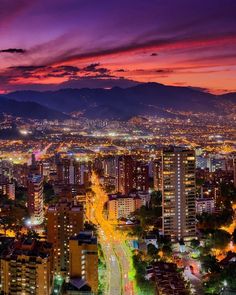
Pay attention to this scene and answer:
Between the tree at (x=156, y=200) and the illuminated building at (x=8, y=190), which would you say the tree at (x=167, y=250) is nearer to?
the tree at (x=156, y=200)

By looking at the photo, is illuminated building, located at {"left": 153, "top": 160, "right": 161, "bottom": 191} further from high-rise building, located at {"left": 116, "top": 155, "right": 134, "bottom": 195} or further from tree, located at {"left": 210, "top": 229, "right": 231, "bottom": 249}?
tree, located at {"left": 210, "top": 229, "right": 231, "bottom": 249}

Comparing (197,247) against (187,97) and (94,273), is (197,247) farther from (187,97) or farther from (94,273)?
(187,97)

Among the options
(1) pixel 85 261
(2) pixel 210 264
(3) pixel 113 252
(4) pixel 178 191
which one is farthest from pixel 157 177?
(1) pixel 85 261

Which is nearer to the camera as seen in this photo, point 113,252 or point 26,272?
point 26,272

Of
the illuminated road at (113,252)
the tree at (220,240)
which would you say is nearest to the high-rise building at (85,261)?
the illuminated road at (113,252)

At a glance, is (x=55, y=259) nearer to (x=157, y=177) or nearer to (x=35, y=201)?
(x=35, y=201)
